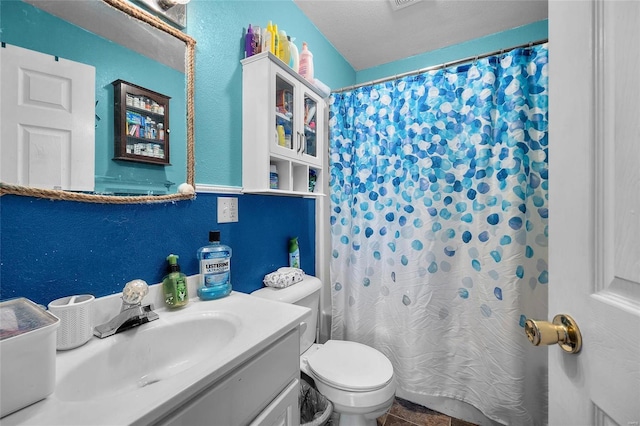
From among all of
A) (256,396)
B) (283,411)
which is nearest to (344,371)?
(283,411)

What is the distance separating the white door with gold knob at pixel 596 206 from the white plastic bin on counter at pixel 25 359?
3.12ft

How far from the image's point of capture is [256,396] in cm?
70

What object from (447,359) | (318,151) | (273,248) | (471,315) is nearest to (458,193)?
(471,315)

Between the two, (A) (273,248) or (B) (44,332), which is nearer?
(B) (44,332)

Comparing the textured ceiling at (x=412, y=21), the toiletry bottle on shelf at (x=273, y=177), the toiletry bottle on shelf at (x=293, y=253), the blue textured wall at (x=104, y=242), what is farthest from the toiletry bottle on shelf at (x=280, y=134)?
the textured ceiling at (x=412, y=21)

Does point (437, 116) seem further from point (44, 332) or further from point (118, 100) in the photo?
point (44, 332)

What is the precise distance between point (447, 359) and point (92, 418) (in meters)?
1.61

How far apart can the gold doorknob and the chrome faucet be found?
982 millimetres

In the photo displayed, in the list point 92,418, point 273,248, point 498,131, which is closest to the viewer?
point 92,418

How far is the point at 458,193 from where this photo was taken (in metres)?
1.45

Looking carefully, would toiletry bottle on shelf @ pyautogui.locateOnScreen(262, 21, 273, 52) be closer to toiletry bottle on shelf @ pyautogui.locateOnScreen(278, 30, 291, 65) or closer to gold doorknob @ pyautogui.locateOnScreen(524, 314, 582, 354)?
toiletry bottle on shelf @ pyautogui.locateOnScreen(278, 30, 291, 65)

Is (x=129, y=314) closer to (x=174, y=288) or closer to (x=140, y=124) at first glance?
(x=174, y=288)

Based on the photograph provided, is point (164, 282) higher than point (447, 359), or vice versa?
point (164, 282)

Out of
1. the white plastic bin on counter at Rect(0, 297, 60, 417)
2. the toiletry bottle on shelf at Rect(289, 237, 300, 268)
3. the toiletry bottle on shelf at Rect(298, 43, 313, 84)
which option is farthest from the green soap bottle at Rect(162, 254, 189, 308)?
the toiletry bottle on shelf at Rect(298, 43, 313, 84)
